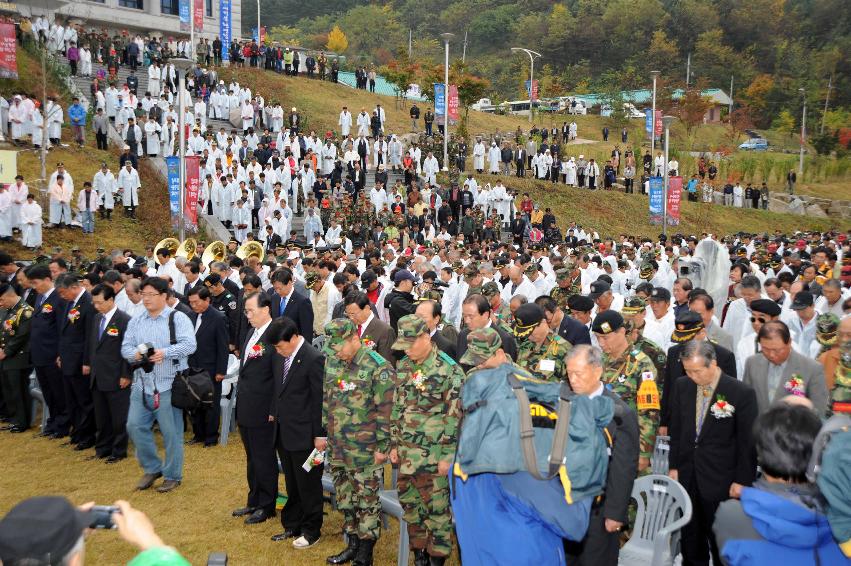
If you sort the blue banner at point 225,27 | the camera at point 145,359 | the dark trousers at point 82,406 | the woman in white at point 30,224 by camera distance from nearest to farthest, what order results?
the camera at point 145,359
the dark trousers at point 82,406
the woman in white at point 30,224
the blue banner at point 225,27

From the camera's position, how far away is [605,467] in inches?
145

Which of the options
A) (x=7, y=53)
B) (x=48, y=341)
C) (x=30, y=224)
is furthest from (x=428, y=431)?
(x=7, y=53)

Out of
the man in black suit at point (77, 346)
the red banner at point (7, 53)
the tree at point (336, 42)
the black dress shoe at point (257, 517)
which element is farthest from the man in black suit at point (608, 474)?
the tree at point (336, 42)

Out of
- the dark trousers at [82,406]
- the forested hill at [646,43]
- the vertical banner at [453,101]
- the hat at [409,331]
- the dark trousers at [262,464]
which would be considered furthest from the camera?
the forested hill at [646,43]

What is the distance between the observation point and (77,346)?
27.5 ft

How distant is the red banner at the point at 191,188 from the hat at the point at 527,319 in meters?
15.0

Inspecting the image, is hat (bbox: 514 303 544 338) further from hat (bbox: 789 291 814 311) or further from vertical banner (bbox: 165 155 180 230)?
vertical banner (bbox: 165 155 180 230)

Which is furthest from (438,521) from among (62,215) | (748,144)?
(748,144)

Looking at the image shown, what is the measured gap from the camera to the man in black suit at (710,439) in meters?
4.67

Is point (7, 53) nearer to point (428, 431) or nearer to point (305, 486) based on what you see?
point (305, 486)

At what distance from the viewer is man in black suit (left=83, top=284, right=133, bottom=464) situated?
762 cm

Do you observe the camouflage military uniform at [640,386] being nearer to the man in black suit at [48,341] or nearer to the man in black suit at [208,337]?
the man in black suit at [208,337]

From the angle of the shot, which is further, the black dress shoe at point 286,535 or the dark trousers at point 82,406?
the dark trousers at point 82,406

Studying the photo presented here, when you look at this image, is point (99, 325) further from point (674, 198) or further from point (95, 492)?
point (674, 198)
